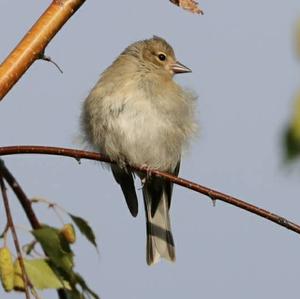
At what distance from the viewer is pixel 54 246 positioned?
2289 mm

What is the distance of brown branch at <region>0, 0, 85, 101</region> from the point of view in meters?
2.43

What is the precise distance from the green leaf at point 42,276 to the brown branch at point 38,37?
70cm

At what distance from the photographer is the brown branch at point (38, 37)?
2.43m

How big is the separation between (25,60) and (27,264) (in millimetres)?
770

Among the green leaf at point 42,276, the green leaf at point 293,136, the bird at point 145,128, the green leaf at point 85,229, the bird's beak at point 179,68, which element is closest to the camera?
the green leaf at point 293,136

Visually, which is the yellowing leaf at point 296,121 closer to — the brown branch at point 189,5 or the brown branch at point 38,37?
the brown branch at point 189,5

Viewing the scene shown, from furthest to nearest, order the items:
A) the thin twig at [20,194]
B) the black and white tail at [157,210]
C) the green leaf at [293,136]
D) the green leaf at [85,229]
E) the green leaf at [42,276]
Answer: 1. the black and white tail at [157,210]
2. the green leaf at [85,229]
3. the thin twig at [20,194]
4. the green leaf at [42,276]
5. the green leaf at [293,136]

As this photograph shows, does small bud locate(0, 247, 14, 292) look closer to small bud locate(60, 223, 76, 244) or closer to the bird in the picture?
small bud locate(60, 223, 76, 244)

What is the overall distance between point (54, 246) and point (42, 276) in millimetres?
Answer: 115

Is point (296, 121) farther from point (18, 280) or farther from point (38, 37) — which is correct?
point (38, 37)

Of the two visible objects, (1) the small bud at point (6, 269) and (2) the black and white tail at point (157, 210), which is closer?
(1) the small bud at point (6, 269)

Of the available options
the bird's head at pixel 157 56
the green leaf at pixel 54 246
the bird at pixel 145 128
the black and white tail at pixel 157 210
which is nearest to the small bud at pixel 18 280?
the green leaf at pixel 54 246

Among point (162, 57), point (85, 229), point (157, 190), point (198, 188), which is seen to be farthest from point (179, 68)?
point (85, 229)

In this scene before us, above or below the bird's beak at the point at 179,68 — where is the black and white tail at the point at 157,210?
below
